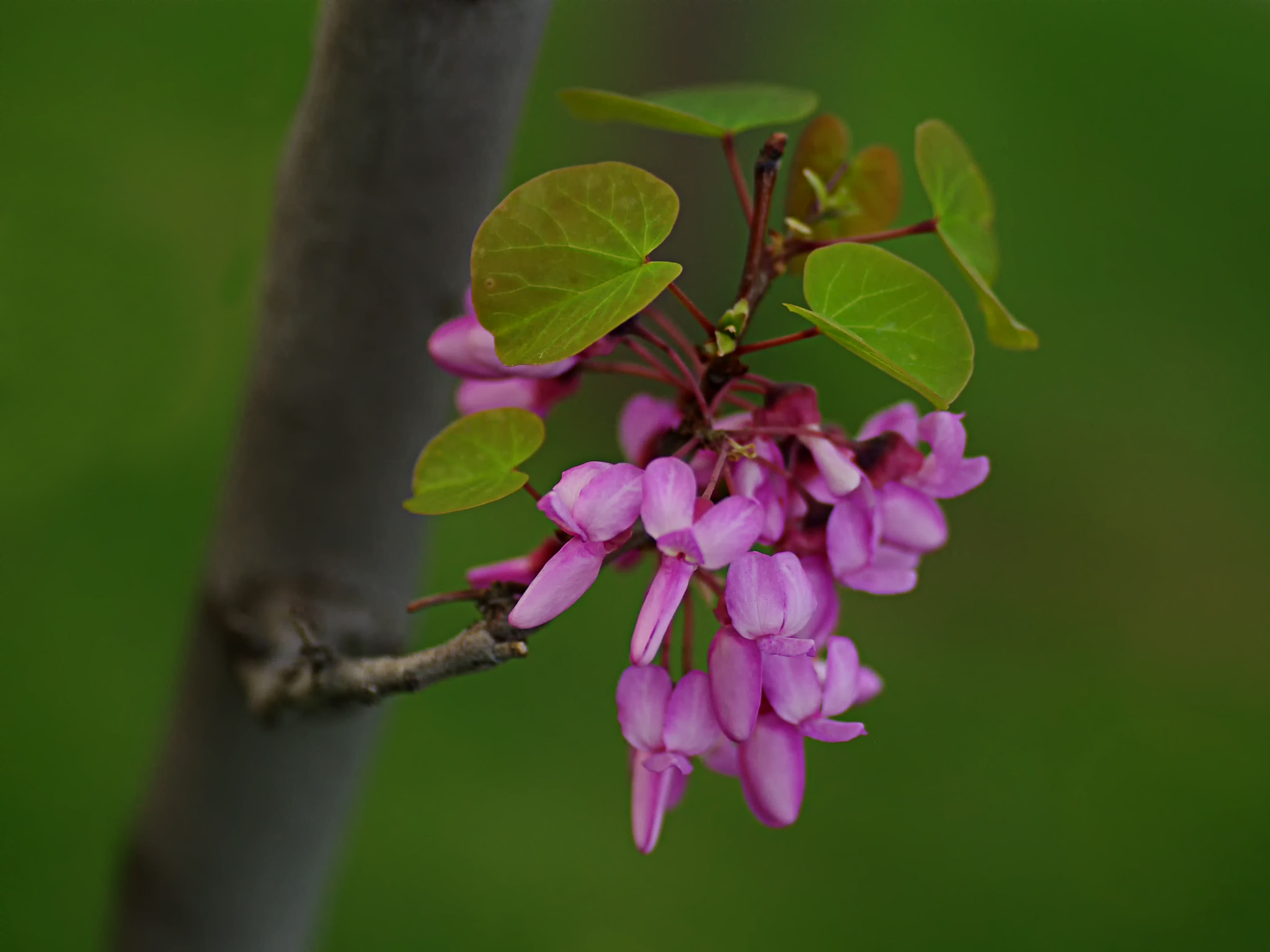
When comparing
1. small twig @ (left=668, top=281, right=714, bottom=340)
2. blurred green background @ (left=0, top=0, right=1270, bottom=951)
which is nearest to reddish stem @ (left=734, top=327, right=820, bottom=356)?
small twig @ (left=668, top=281, right=714, bottom=340)

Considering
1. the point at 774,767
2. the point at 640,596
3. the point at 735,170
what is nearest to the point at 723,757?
the point at 774,767

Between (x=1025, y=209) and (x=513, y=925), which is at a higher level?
(x=1025, y=209)

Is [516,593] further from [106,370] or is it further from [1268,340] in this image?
[1268,340]

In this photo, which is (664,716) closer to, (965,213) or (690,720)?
(690,720)

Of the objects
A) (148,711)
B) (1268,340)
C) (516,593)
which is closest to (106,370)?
(148,711)

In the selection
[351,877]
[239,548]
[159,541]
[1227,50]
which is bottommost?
[351,877]

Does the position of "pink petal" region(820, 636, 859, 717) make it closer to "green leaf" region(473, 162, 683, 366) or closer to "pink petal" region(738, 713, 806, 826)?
"pink petal" region(738, 713, 806, 826)
